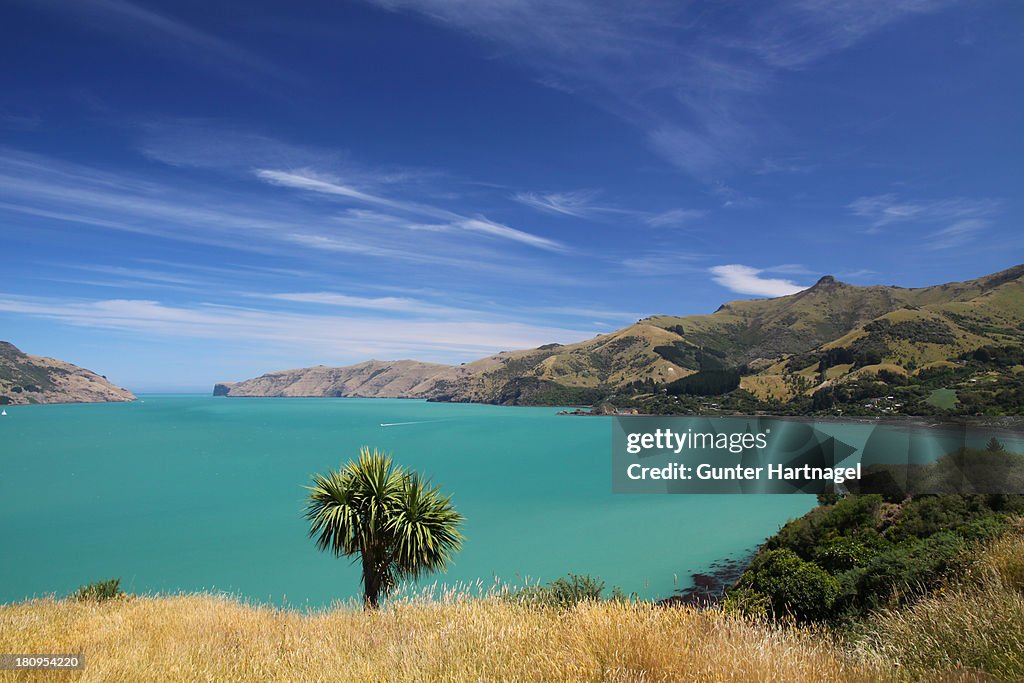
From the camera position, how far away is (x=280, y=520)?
5225cm

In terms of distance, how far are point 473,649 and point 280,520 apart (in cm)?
5456

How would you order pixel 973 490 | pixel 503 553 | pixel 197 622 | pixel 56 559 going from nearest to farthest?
pixel 197 622 < pixel 973 490 < pixel 56 559 < pixel 503 553

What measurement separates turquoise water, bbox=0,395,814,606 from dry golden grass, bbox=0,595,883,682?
5049 millimetres

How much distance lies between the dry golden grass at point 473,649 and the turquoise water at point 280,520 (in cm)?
505

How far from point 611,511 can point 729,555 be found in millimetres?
19829

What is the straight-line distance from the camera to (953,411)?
314 ft

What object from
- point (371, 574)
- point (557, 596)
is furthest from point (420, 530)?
point (557, 596)

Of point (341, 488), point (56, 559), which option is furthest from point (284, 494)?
point (341, 488)

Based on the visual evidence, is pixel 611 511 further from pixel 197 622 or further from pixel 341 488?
pixel 197 622

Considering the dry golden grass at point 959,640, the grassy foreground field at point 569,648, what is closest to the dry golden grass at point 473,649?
the grassy foreground field at point 569,648

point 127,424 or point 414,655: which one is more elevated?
point 414,655

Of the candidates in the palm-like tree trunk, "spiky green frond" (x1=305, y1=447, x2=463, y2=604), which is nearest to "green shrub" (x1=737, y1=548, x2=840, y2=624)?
"spiky green frond" (x1=305, y1=447, x2=463, y2=604)

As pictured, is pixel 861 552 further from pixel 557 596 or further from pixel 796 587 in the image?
pixel 557 596

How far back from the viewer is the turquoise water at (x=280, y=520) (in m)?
37.5
